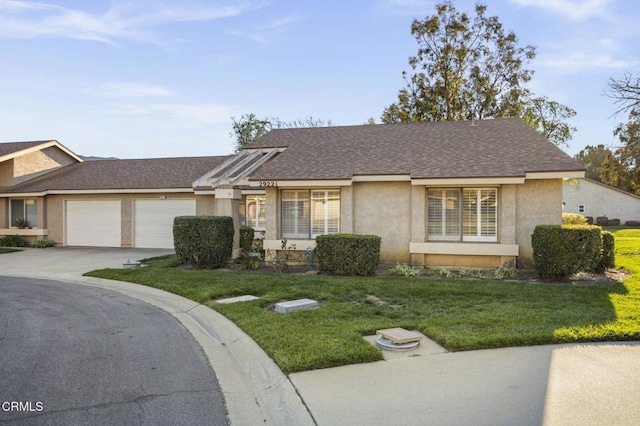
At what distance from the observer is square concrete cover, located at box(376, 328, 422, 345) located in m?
6.09

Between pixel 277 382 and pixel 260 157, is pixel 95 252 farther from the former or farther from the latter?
pixel 277 382

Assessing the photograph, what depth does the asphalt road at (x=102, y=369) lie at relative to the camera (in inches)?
169

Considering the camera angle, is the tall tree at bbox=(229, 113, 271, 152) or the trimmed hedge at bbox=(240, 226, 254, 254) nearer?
the trimmed hedge at bbox=(240, 226, 254, 254)

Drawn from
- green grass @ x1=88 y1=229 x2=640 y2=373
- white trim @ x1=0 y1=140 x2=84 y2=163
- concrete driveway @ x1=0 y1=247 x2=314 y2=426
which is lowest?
concrete driveway @ x1=0 y1=247 x2=314 y2=426

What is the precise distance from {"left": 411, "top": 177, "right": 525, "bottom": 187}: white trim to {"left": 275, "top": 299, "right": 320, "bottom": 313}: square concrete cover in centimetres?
641

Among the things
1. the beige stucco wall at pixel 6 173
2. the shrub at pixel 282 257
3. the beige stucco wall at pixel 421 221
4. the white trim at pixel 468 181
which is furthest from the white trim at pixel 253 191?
the beige stucco wall at pixel 6 173

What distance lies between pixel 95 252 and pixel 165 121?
978 centimetres

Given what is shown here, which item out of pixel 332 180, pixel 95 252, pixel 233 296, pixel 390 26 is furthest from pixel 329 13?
pixel 95 252

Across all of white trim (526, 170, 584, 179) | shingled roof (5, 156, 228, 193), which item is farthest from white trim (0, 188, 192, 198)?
white trim (526, 170, 584, 179)

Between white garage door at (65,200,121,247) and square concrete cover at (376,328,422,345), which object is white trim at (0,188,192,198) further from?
square concrete cover at (376,328,422,345)

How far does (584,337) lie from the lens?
637cm

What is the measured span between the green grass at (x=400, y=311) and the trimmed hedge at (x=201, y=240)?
1166 millimetres

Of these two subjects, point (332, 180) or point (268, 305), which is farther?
point (332, 180)

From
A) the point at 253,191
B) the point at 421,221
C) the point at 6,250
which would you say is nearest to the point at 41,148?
the point at 6,250
